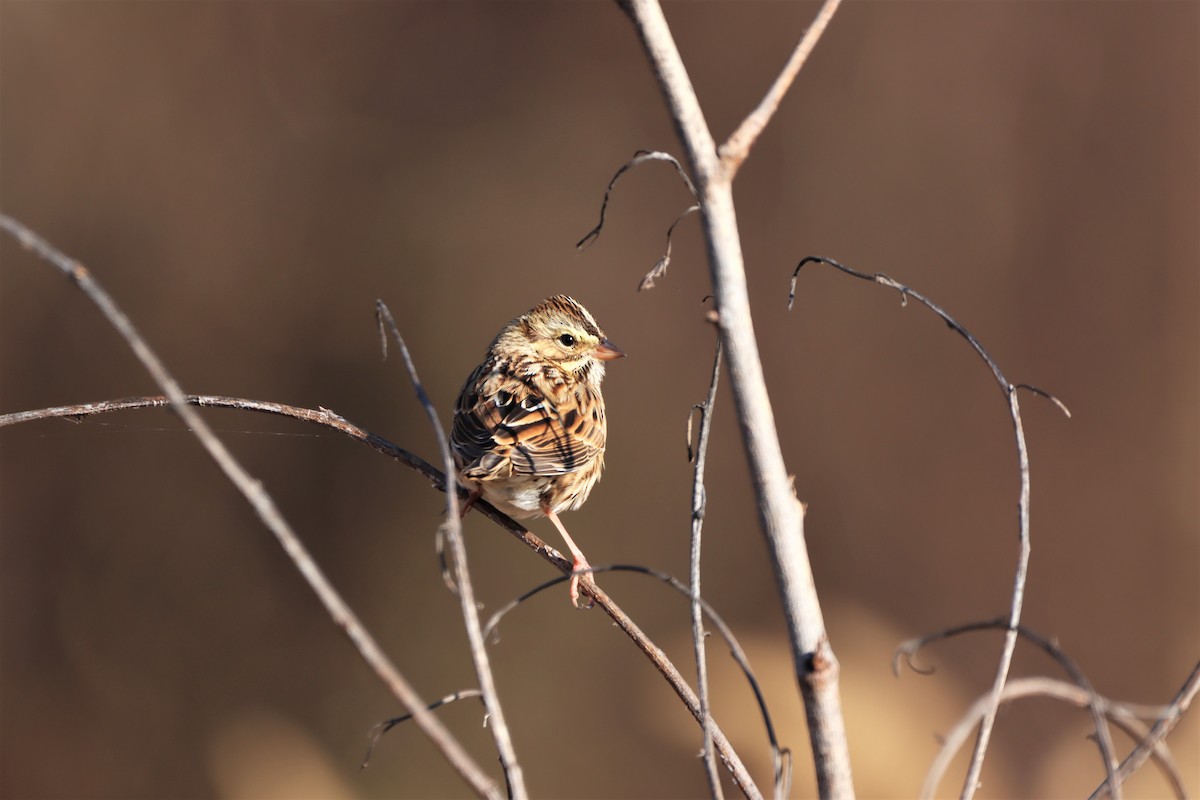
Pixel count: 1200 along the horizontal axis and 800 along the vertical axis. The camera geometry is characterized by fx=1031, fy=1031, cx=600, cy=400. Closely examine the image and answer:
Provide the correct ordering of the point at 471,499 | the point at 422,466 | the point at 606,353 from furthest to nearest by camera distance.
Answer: the point at 606,353 → the point at 471,499 → the point at 422,466

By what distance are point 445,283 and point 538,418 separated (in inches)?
129

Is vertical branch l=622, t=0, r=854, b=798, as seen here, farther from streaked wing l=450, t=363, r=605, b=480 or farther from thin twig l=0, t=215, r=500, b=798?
A: streaked wing l=450, t=363, r=605, b=480

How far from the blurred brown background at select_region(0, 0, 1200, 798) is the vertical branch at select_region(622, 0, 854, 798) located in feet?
17.8

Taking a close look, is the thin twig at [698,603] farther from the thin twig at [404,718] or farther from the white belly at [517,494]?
the white belly at [517,494]

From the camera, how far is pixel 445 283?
699 cm

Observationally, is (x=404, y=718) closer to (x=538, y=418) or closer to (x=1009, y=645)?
(x=1009, y=645)

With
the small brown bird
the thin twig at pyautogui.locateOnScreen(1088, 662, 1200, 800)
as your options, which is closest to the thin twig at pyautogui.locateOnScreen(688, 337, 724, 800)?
the thin twig at pyautogui.locateOnScreen(1088, 662, 1200, 800)

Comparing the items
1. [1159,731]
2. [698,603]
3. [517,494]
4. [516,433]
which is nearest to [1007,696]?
[1159,731]

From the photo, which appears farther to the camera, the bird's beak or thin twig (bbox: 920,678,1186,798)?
the bird's beak

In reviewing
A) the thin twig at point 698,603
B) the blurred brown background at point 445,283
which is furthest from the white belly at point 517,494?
the blurred brown background at point 445,283

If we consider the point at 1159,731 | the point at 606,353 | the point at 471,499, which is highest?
the point at 1159,731

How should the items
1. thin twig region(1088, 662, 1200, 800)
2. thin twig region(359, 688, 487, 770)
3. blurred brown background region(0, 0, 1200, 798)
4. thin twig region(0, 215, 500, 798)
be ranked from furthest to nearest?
blurred brown background region(0, 0, 1200, 798), thin twig region(359, 688, 487, 770), thin twig region(1088, 662, 1200, 800), thin twig region(0, 215, 500, 798)

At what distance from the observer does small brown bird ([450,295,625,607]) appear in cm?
361

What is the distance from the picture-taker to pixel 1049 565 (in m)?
7.61
